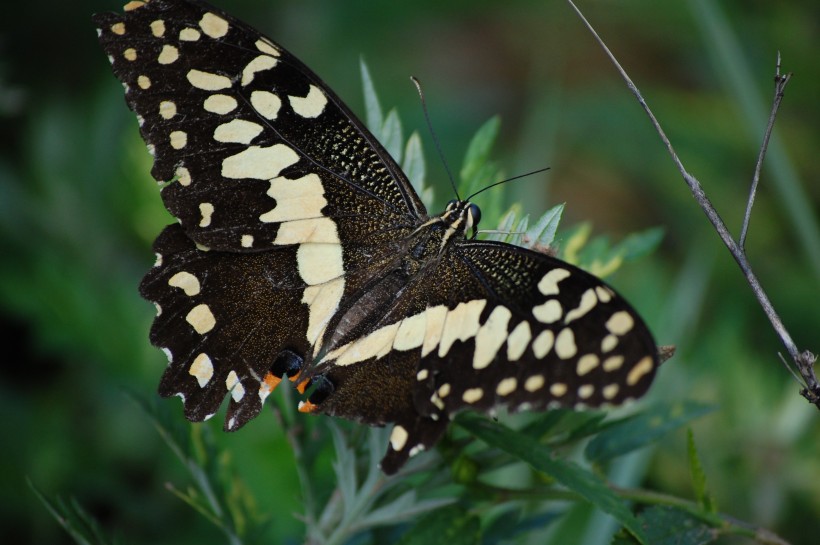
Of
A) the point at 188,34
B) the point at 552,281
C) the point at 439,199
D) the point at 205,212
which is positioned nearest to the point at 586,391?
the point at 552,281

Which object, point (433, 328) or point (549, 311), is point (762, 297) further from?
point (433, 328)

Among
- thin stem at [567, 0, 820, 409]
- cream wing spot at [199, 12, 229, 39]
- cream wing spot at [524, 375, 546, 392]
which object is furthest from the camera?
cream wing spot at [199, 12, 229, 39]


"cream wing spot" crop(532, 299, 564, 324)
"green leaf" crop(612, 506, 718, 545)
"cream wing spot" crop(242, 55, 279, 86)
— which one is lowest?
"green leaf" crop(612, 506, 718, 545)

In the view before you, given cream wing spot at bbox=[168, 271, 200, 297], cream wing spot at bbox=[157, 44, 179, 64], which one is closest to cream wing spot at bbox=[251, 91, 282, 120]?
cream wing spot at bbox=[157, 44, 179, 64]

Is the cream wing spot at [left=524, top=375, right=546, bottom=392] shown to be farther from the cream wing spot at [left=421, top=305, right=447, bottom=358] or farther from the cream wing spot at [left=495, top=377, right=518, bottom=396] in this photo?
the cream wing spot at [left=421, top=305, right=447, bottom=358]

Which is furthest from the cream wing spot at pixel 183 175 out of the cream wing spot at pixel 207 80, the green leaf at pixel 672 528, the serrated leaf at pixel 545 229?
the green leaf at pixel 672 528
